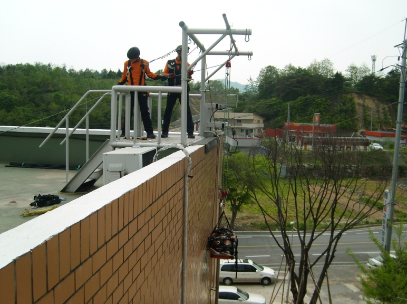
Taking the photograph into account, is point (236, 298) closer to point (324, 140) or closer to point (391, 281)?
point (391, 281)

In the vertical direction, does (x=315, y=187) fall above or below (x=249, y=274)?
above

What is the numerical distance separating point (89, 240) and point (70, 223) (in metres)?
0.17

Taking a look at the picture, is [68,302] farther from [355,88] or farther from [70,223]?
[355,88]

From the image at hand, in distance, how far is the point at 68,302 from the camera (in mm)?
1365

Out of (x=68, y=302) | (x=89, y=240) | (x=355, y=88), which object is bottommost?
(x=68, y=302)

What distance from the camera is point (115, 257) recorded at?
1838mm

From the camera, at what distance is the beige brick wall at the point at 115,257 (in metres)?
1.14

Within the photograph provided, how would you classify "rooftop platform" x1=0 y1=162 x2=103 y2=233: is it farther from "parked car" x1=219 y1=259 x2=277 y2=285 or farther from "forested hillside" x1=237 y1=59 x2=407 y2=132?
"forested hillside" x1=237 y1=59 x2=407 y2=132

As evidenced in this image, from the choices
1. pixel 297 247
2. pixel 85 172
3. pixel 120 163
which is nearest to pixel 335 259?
pixel 297 247

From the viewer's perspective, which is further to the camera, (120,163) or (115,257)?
(120,163)

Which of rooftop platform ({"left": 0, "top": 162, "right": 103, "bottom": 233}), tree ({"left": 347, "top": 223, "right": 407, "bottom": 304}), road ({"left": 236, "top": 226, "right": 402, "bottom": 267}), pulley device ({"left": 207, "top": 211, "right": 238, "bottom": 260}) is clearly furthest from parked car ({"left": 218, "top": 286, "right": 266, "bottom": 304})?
rooftop platform ({"left": 0, "top": 162, "right": 103, "bottom": 233})

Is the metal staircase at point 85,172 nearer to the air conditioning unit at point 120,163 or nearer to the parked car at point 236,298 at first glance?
the air conditioning unit at point 120,163

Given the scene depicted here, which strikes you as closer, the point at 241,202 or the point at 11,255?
the point at 11,255

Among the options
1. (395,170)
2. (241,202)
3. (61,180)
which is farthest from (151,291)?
(241,202)
